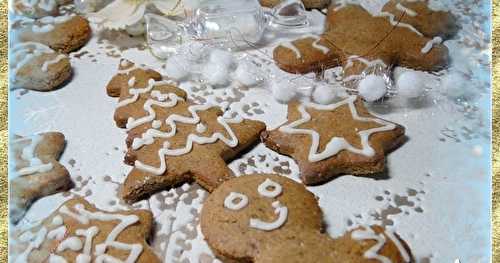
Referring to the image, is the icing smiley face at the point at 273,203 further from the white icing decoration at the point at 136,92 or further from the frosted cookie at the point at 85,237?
the white icing decoration at the point at 136,92

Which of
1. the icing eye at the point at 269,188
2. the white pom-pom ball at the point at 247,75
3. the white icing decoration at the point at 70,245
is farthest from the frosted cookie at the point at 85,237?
the white pom-pom ball at the point at 247,75

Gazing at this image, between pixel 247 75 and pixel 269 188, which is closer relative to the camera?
pixel 269 188

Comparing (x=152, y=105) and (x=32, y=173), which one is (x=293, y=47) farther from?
(x=32, y=173)

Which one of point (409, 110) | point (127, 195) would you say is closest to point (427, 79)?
point (409, 110)

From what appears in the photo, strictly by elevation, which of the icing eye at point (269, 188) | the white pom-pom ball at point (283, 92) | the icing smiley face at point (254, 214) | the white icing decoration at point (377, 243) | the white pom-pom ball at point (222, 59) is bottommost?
the icing smiley face at point (254, 214)

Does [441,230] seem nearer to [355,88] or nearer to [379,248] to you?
[379,248]

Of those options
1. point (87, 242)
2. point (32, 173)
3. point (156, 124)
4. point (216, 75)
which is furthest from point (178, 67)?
point (87, 242)

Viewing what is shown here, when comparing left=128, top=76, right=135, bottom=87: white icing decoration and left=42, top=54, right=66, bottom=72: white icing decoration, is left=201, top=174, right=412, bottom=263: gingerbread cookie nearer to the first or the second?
left=128, top=76, right=135, bottom=87: white icing decoration
